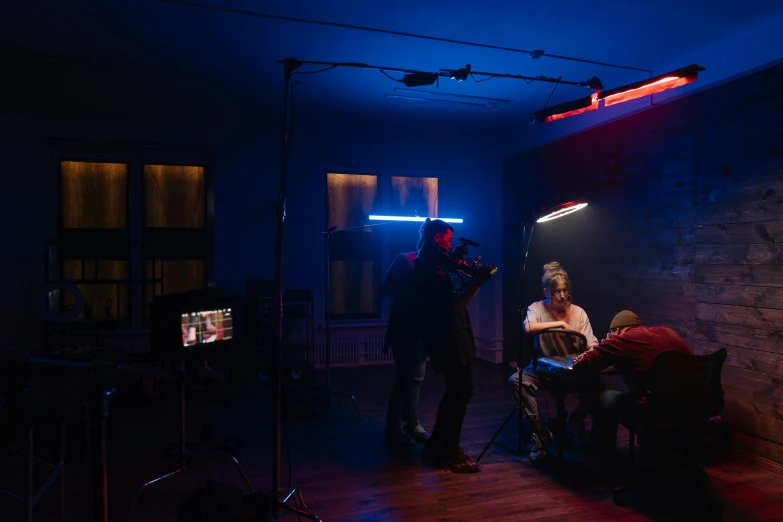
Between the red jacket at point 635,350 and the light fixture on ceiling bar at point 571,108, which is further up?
the light fixture on ceiling bar at point 571,108

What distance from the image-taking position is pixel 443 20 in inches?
157

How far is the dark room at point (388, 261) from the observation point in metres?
3.21

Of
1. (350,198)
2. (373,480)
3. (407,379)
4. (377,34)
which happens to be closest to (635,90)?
(377,34)

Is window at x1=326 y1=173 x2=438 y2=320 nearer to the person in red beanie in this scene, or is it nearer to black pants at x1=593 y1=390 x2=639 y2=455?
black pants at x1=593 y1=390 x2=639 y2=455

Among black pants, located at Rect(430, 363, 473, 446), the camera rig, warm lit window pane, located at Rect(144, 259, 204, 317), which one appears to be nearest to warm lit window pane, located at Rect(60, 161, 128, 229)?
warm lit window pane, located at Rect(144, 259, 204, 317)

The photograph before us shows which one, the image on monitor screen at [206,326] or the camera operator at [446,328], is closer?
the image on monitor screen at [206,326]

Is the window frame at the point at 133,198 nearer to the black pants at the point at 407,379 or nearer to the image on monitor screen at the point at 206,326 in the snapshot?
the image on monitor screen at the point at 206,326

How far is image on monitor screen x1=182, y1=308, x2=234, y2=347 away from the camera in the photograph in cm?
341

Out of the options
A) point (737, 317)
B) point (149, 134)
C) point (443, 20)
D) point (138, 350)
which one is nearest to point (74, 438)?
point (138, 350)

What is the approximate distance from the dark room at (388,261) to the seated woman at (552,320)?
A: 2cm

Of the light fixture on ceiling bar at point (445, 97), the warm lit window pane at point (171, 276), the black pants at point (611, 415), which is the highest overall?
A: the light fixture on ceiling bar at point (445, 97)

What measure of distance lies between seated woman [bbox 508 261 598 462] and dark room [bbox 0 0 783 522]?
2cm

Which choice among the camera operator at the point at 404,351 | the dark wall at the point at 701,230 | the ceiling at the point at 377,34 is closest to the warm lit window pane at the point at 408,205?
the ceiling at the point at 377,34

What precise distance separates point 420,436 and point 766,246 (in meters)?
2.89
